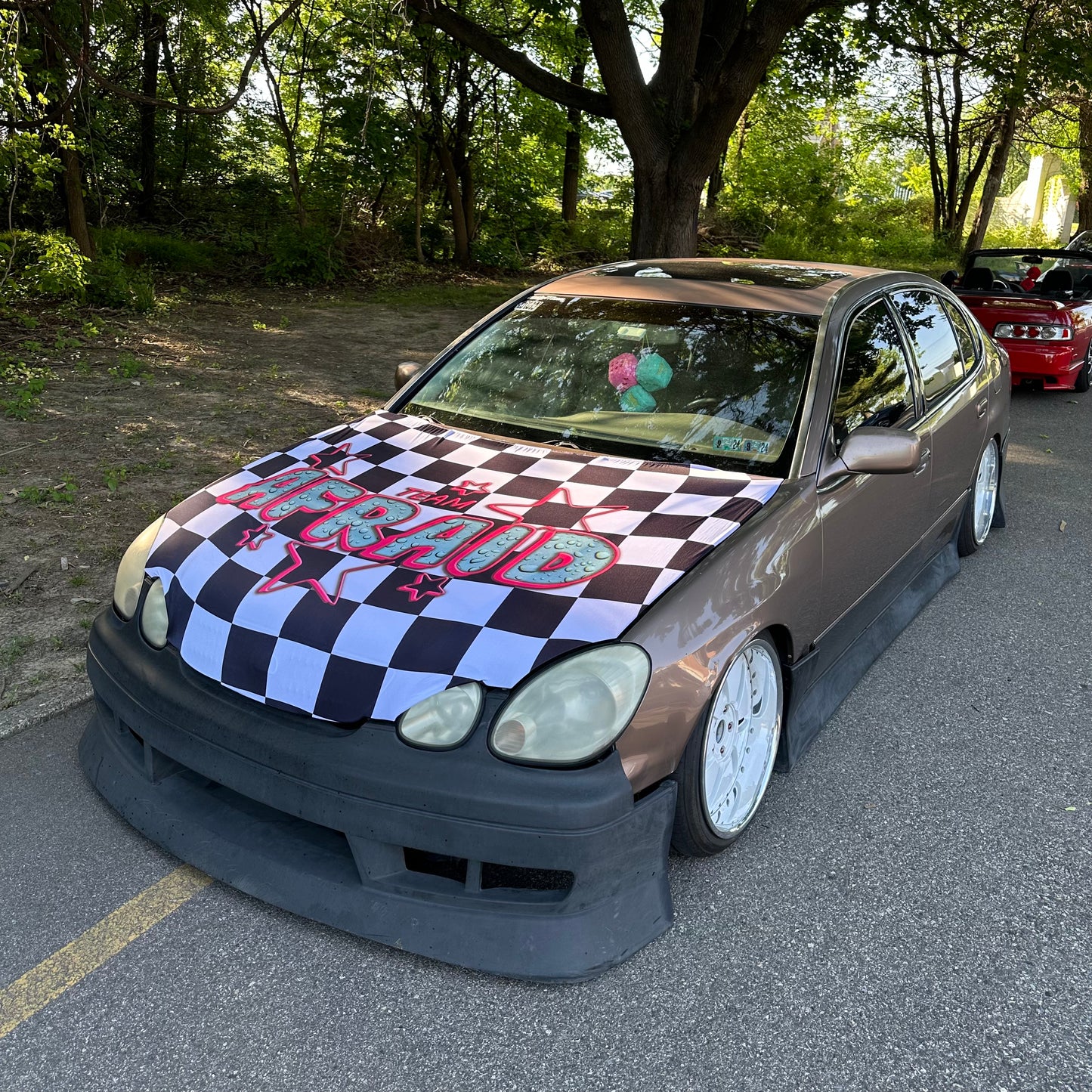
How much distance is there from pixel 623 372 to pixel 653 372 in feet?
0.37

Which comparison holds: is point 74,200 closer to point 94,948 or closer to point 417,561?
point 417,561

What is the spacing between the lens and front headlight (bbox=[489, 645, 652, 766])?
7.24 feet

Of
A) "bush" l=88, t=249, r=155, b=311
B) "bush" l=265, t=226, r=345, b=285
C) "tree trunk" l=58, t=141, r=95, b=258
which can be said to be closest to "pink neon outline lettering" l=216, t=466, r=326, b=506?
"bush" l=88, t=249, r=155, b=311

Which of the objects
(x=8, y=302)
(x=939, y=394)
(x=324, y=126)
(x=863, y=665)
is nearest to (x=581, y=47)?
(x=324, y=126)

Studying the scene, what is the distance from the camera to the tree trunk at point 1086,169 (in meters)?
20.8

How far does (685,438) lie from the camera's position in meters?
3.25

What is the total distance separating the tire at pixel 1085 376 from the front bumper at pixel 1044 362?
1.03 feet

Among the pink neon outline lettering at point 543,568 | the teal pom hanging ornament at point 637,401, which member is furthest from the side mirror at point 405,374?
the pink neon outline lettering at point 543,568

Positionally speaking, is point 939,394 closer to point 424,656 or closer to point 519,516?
point 519,516

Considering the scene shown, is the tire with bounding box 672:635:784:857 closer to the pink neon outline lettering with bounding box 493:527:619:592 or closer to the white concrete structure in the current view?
the pink neon outline lettering with bounding box 493:527:619:592

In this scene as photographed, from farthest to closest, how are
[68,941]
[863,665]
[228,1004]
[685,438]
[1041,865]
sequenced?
[863,665]
[685,438]
[1041,865]
[68,941]
[228,1004]

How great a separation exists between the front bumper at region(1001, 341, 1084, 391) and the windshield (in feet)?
22.6

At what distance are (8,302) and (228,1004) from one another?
9598 millimetres

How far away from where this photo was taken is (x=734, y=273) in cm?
398
